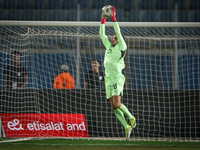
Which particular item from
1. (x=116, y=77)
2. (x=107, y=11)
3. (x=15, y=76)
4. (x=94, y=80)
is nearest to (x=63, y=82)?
(x=94, y=80)

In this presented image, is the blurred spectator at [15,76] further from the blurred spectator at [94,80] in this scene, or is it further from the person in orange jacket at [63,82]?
the blurred spectator at [94,80]

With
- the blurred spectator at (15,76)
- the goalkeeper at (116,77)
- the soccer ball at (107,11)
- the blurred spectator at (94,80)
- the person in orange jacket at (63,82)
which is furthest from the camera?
the person in orange jacket at (63,82)

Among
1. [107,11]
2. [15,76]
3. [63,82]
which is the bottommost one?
[63,82]

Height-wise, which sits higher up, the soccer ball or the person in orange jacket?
the soccer ball

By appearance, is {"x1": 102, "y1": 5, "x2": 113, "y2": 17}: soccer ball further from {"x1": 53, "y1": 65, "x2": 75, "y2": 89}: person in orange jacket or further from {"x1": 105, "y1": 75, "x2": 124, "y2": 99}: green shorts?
{"x1": 53, "y1": 65, "x2": 75, "y2": 89}: person in orange jacket

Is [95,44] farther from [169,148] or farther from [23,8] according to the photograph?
[169,148]

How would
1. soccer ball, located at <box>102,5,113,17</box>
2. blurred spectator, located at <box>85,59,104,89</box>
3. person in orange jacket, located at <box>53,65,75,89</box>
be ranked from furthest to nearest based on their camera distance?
1. person in orange jacket, located at <box>53,65,75,89</box>
2. blurred spectator, located at <box>85,59,104,89</box>
3. soccer ball, located at <box>102,5,113,17</box>

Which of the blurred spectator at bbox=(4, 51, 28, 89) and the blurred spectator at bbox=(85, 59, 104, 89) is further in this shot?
the blurred spectator at bbox=(85, 59, 104, 89)

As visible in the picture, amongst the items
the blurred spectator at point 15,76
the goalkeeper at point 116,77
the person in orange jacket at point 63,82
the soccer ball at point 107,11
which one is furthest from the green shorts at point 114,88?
the blurred spectator at point 15,76

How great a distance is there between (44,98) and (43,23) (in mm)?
1788

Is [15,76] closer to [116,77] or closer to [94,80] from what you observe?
[94,80]

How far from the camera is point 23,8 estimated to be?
36.4 ft

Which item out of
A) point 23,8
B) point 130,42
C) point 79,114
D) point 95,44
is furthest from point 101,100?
point 23,8

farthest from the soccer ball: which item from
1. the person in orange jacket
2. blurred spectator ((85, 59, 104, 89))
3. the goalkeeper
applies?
the person in orange jacket
